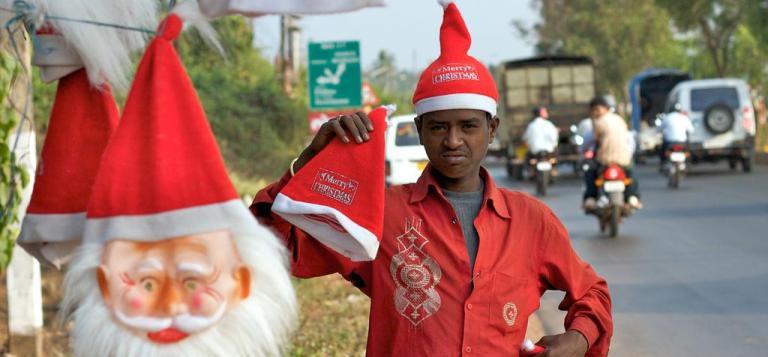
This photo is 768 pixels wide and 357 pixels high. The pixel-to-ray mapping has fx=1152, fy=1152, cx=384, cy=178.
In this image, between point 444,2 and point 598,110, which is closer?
point 444,2

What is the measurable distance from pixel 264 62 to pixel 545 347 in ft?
120

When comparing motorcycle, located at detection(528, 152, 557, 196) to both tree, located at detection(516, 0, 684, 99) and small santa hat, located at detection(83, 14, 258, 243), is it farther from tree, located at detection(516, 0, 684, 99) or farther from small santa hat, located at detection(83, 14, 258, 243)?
tree, located at detection(516, 0, 684, 99)

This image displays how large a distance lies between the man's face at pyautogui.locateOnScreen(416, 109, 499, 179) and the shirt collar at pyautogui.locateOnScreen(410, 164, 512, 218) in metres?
0.07

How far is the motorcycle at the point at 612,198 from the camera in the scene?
45.6 feet

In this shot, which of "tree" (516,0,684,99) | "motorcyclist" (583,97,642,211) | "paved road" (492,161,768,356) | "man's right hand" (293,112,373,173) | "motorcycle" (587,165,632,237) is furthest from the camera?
"tree" (516,0,684,99)

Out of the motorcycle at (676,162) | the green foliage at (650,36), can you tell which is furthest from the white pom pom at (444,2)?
the green foliage at (650,36)

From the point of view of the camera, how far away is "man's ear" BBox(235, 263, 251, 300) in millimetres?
1915

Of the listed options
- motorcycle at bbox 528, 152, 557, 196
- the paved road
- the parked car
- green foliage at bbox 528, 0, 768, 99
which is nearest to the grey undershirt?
the paved road

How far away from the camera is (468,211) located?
3.10 metres

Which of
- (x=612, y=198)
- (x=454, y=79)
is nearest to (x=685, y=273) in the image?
(x=612, y=198)

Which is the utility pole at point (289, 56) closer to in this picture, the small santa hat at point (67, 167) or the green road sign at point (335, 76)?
the green road sign at point (335, 76)

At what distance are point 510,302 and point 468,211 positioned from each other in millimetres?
277

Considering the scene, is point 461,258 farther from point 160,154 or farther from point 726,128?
point 726,128

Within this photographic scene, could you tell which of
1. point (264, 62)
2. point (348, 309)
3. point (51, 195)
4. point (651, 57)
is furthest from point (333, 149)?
point (651, 57)
